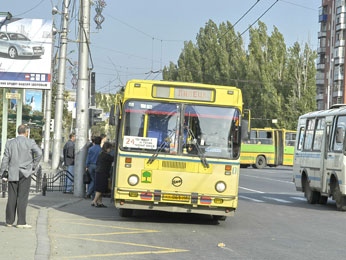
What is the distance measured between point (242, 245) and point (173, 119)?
3550mm

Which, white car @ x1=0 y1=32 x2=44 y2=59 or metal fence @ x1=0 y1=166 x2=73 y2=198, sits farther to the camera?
white car @ x1=0 y1=32 x2=44 y2=59

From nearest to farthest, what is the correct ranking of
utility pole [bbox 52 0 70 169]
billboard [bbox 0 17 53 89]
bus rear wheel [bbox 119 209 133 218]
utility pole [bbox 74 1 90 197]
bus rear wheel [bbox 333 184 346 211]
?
bus rear wheel [bbox 119 209 133 218], bus rear wheel [bbox 333 184 346 211], utility pole [bbox 74 1 90 197], billboard [bbox 0 17 53 89], utility pole [bbox 52 0 70 169]

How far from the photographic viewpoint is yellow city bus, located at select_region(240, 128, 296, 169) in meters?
59.5

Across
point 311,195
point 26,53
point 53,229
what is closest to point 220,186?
point 53,229

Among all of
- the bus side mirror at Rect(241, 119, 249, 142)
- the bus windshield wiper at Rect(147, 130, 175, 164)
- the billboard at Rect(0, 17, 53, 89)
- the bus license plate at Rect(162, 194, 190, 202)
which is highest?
the billboard at Rect(0, 17, 53, 89)

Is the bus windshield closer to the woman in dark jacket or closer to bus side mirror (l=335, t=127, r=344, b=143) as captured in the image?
the woman in dark jacket

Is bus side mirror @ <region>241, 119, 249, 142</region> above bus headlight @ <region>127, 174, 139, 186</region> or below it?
above

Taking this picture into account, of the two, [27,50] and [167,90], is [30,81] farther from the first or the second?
[167,90]

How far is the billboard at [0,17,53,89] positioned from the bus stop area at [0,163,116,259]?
610 cm

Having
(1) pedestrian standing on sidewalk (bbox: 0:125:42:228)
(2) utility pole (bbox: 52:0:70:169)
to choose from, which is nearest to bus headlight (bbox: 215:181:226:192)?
(1) pedestrian standing on sidewalk (bbox: 0:125:42:228)

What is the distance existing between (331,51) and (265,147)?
40.1 meters

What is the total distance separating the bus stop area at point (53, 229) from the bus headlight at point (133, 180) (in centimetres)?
98

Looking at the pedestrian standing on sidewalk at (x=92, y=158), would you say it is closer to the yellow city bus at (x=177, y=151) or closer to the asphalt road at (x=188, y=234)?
the asphalt road at (x=188, y=234)

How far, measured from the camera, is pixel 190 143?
1510 cm
